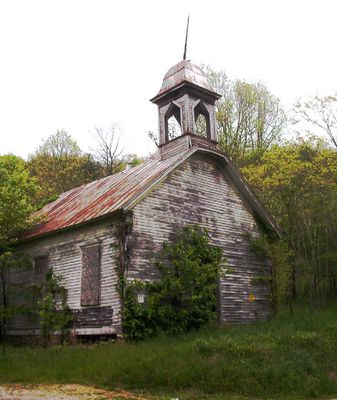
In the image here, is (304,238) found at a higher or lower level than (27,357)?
higher

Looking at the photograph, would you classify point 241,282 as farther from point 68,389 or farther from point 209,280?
point 68,389

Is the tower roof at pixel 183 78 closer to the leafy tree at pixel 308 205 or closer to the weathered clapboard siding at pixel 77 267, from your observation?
the leafy tree at pixel 308 205

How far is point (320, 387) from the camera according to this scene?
408 inches

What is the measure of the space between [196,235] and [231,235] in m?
2.49

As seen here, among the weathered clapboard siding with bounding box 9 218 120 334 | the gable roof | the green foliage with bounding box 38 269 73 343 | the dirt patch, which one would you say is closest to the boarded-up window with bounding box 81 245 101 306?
the weathered clapboard siding with bounding box 9 218 120 334

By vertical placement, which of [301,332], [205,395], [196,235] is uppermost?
[196,235]

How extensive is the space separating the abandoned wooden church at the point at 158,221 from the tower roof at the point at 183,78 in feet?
0.20

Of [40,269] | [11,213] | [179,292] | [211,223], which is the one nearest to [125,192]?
[211,223]

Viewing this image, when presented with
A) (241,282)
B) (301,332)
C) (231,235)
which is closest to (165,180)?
Result: (231,235)

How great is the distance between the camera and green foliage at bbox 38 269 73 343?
17.5m

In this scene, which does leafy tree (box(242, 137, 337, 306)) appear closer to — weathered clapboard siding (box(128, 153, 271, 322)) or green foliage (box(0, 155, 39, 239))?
weathered clapboard siding (box(128, 153, 271, 322))

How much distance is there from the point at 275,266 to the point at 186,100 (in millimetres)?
8030

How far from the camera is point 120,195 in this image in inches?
702

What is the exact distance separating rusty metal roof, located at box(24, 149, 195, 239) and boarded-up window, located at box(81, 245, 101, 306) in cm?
118
